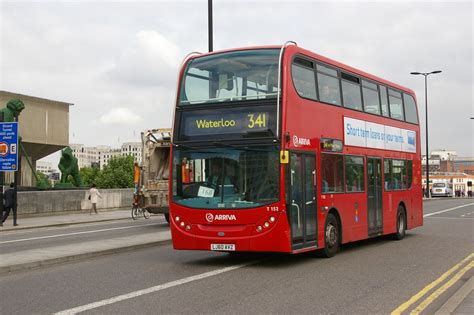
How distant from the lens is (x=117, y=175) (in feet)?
372

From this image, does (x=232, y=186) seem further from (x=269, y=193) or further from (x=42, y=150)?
(x=42, y=150)

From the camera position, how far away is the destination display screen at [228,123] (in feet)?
34.6

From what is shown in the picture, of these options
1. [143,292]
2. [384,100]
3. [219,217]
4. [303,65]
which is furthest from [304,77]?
[143,292]

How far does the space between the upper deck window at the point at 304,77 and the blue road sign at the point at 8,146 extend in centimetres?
1445

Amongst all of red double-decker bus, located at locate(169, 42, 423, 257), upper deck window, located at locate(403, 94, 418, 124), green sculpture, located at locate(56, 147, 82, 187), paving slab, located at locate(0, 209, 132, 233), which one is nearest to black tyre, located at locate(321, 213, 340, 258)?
red double-decker bus, located at locate(169, 42, 423, 257)

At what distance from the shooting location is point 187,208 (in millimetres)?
10969

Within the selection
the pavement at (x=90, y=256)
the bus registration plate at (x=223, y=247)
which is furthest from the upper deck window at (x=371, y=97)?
the pavement at (x=90, y=256)

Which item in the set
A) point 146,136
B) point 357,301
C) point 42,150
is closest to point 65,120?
point 42,150

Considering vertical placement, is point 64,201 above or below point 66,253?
above

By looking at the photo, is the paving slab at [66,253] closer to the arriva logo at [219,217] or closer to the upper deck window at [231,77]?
the arriva logo at [219,217]

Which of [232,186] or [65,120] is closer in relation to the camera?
[232,186]

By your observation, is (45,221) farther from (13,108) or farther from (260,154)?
(260,154)

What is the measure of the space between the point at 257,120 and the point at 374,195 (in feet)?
16.9

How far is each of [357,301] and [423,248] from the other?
698 centimetres
